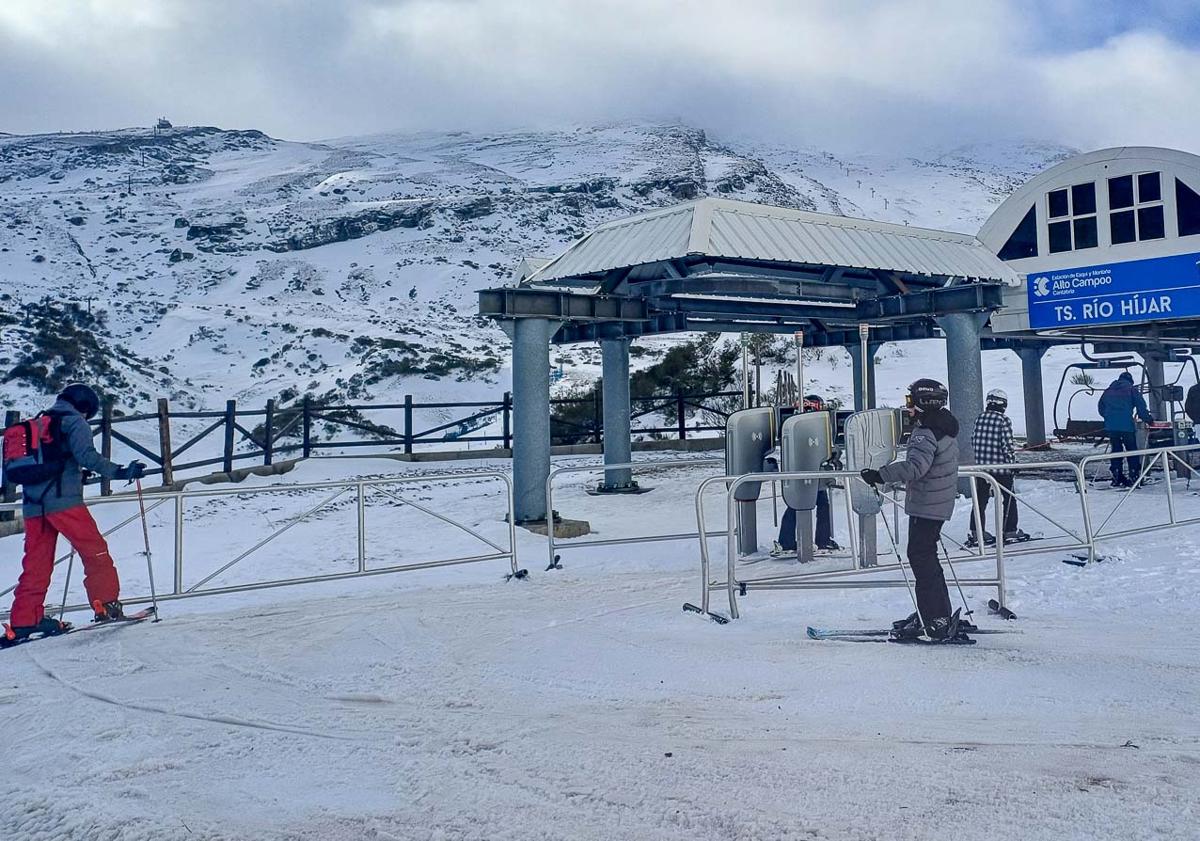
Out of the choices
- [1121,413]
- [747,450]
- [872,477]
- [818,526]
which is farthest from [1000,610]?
[1121,413]

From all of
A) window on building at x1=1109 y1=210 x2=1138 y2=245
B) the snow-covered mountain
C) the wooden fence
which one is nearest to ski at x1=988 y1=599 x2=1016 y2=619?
window on building at x1=1109 y1=210 x2=1138 y2=245

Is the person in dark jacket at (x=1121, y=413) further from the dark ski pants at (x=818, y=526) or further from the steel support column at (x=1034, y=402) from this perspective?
the steel support column at (x=1034, y=402)

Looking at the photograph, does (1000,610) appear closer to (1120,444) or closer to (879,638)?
(879,638)

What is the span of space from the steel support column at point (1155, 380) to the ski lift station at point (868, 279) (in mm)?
203

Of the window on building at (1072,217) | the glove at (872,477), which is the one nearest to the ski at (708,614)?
the glove at (872,477)

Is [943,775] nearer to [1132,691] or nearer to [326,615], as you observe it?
[1132,691]

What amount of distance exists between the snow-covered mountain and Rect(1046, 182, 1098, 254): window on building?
2472cm

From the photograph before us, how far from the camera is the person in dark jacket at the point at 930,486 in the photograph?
6281mm

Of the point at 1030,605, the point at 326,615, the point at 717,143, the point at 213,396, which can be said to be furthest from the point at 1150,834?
the point at 717,143

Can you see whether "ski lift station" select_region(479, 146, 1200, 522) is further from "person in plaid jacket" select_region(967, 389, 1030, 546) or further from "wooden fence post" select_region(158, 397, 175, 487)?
"wooden fence post" select_region(158, 397, 175, 487)

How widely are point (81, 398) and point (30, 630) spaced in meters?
1.83

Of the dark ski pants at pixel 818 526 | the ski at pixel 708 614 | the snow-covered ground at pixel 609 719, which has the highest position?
the dark ski pants at pixel 818 526

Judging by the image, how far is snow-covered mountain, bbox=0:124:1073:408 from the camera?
40469mm

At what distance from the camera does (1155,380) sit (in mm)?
20703
